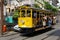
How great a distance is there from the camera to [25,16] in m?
20.6

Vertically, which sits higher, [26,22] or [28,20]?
[28,20]

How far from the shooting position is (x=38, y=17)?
2217cm

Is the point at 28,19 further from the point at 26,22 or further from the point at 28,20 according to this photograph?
the point at 26,22

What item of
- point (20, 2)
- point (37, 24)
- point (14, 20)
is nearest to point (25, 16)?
point (37, 24)

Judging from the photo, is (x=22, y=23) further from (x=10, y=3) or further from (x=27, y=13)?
(x=10, y=3)

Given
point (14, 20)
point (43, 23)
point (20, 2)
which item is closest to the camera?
point (43, 23)

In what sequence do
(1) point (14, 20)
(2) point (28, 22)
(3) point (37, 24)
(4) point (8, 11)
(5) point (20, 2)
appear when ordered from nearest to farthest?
(2) point (28, 22), (3) point (37, 24), (1) point (14, 20), (4) point (8, 11), (5) point (20, 2)

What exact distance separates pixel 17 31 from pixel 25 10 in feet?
16.4

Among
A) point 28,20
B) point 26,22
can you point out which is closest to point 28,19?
point 28,20

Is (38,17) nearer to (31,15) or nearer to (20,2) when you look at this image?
(31,15)

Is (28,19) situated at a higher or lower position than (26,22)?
higher

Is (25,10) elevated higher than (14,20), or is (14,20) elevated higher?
(25,10)

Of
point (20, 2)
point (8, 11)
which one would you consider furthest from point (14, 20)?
point (20, 2)

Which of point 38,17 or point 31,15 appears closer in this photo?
point 31,15
